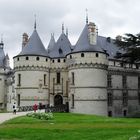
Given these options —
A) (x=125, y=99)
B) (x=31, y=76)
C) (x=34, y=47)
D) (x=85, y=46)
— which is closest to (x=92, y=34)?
(x=85, y=46)

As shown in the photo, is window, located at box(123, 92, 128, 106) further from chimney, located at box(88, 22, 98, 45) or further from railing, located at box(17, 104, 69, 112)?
chimney, located at box(88, 22, 98, 45)

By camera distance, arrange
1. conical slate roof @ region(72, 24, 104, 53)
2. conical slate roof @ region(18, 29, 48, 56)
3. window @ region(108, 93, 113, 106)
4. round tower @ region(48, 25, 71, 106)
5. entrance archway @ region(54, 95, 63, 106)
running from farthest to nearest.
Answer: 1. entrance archway @ region(54, 95, 63, 106)
2. round tower @ region(48, 25, 71, 106)
3. window @ region(108, 93, 113, 106)
4. conical slate roof @ region(18, 29, 48, 56)
5. conical slate roof @ region(72, 24, 104, 53)

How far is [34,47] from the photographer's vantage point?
56875 millimetres

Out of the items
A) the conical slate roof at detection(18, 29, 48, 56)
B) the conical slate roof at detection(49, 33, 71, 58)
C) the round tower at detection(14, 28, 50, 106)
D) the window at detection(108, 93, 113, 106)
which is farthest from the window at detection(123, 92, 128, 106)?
the conical slate roof at detection(18, 29, 48, 56)

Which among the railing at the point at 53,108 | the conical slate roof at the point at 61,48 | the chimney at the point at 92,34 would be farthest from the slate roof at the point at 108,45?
the railing at the point at 53,108

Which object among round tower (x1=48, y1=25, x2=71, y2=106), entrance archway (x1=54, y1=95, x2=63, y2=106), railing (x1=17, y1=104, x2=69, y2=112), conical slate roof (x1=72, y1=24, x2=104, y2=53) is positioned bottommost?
railing (x1=17, y1=104, x2=69, y2=112)

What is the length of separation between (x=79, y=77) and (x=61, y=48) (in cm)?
1062

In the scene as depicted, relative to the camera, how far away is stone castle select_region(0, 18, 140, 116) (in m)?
51.9

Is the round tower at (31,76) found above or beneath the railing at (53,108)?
above

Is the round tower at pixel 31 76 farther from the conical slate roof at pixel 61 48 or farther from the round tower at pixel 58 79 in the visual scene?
the conical slate roof at pixel 61 48

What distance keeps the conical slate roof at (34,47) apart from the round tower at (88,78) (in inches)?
233

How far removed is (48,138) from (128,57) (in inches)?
1372

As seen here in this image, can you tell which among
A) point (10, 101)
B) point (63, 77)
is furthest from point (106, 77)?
point (10, 101)

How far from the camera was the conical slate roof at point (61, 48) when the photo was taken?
59.9 metres
